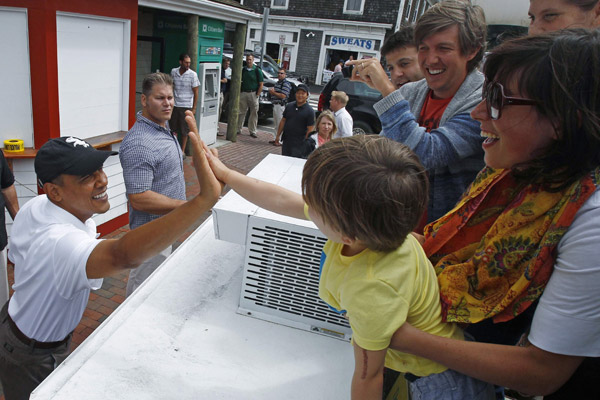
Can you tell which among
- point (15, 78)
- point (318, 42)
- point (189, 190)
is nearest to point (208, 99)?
point (189, 190)

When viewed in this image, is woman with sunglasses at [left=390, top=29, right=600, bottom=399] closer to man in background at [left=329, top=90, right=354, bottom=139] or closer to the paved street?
the paved street

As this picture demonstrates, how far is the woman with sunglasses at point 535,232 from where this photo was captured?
2.46 ft

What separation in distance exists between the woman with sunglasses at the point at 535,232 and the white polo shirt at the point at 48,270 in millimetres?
1326

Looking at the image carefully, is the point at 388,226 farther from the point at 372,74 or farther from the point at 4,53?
the point at 4,53

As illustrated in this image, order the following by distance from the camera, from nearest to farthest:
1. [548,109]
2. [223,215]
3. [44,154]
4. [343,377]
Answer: [548,109] < [343,377] < [223,215] < [44,154]

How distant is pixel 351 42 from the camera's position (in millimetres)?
23016

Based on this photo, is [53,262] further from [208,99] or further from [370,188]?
[208,99]

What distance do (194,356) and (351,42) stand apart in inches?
947

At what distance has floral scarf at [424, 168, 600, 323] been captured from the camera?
809mm

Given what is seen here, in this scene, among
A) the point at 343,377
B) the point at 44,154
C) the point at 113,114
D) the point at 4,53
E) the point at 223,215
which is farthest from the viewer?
the point at 113,114

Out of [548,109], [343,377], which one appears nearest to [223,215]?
[343,377]

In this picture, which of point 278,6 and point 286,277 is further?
point 278,6

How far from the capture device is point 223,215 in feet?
5.01

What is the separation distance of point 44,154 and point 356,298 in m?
1.61
